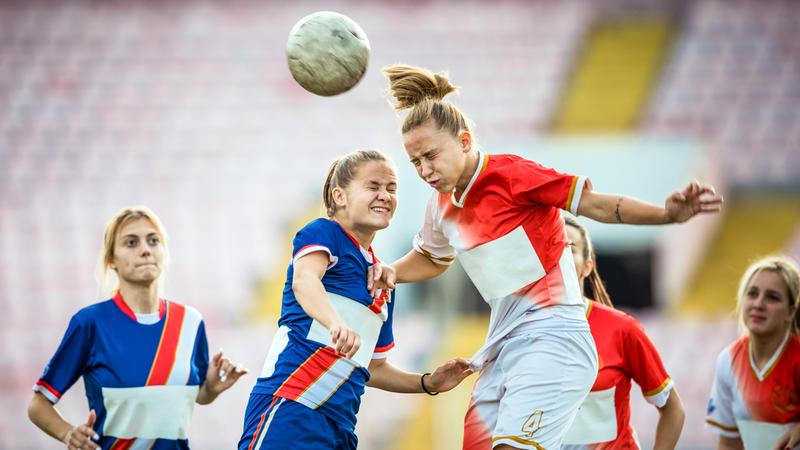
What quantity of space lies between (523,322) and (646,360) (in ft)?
2.59

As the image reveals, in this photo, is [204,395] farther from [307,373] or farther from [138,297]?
[307,373]

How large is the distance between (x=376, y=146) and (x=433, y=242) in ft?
29.5

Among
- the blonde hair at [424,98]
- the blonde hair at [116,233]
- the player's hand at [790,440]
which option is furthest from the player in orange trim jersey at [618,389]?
the blonde hair at [116,233]

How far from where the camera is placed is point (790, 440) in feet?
15.0

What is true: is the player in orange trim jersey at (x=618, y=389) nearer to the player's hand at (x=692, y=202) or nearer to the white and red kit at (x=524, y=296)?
the white and red kit at (x=524, y=296)

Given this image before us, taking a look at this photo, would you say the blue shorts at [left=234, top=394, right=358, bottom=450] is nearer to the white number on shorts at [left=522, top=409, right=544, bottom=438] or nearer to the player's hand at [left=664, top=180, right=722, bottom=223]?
the white number on shorts at [left=522, top=409, right=544, bottom=438]

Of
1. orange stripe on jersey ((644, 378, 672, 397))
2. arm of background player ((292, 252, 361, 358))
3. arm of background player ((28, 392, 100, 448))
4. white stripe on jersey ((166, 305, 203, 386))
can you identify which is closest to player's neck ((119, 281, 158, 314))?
white stripe on jersey ((166, 305, 203, 386))

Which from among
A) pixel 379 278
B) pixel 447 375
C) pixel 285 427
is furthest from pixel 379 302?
pixel 285 427

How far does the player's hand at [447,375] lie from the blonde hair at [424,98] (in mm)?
952

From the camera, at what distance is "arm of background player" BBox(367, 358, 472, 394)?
4090mm

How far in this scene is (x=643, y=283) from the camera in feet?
35.6

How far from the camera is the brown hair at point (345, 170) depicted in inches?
151

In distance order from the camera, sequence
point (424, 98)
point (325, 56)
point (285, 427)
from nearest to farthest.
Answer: point (285, 427) < point (424, 98) < point (325, 56)

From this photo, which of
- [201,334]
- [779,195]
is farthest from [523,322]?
[779,195]
